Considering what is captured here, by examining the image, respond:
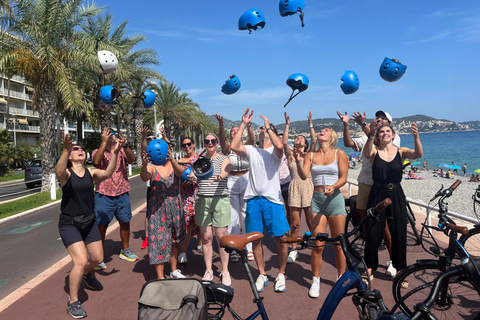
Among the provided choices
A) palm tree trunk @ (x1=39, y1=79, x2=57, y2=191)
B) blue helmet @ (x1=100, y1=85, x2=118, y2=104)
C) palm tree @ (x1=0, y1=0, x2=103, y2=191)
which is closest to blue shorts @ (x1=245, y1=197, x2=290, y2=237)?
blue helmet @ (x1=100, y1=85, x2=118, y2=104)

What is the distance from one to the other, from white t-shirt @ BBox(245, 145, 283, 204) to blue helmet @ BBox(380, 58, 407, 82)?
2191 mm

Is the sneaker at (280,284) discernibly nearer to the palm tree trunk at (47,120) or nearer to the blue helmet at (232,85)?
the blue helmet at (232,85)

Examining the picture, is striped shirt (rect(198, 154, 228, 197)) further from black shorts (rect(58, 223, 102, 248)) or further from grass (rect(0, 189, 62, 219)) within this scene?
grass (rect(0, 189, 62, 219))

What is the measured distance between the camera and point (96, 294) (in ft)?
14.5

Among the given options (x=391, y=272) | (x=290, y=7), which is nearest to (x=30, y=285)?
Result: (x=391, y=272)

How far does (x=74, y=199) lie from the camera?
406 centimetres

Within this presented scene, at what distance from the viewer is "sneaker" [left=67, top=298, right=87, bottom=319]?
377cm

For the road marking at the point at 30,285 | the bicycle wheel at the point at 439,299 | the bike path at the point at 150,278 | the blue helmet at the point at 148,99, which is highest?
the blue helmet at the point at 148,99

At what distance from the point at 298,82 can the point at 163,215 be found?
109 inches

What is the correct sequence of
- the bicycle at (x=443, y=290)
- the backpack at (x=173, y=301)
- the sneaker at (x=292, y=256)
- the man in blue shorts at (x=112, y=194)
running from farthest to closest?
the sneaker at (x=292, y=256) < the man in blue shorts at (x=112, y=194) < the bicycle at (x=443, y=290) < the backpack at (x=173, y=301)

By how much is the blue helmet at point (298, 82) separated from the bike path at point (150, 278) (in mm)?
2681

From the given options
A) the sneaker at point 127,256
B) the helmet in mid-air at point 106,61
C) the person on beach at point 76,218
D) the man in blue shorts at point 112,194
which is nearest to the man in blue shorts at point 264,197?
the person on beach at point 76,218

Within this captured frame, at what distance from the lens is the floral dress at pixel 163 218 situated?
4.51 metres

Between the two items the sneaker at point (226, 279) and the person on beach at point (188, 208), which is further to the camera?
the person on beach at point (188, 208)
